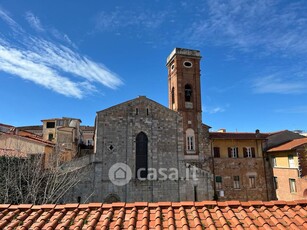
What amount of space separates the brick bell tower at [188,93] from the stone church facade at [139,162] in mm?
2420

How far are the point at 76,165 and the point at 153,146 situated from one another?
6999 millimetres

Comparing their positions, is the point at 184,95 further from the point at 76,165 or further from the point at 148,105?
the point at 76,165

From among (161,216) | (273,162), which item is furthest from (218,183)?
(161,216)

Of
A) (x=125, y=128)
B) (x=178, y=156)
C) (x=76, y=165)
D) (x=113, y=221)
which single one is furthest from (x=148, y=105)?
(x=113, y=221)

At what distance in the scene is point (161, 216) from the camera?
5387mm

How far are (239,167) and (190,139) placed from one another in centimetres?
720

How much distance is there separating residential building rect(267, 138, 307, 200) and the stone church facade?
9.44 meters

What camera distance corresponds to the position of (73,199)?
19.8 meters

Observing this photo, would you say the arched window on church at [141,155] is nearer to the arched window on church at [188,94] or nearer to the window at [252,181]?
the arched window on church at [188,94]

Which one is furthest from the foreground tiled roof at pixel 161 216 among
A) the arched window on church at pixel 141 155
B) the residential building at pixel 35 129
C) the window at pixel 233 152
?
the residential building at pixel 35 129

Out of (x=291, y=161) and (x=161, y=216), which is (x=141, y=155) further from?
(x=161, y=216)

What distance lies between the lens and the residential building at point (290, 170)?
82.2 feet

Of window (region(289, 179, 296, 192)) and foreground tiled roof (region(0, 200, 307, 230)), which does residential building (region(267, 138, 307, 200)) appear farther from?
foreground tiled roof (region(0, 200, 307, 230))

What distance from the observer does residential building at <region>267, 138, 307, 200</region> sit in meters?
25.1
